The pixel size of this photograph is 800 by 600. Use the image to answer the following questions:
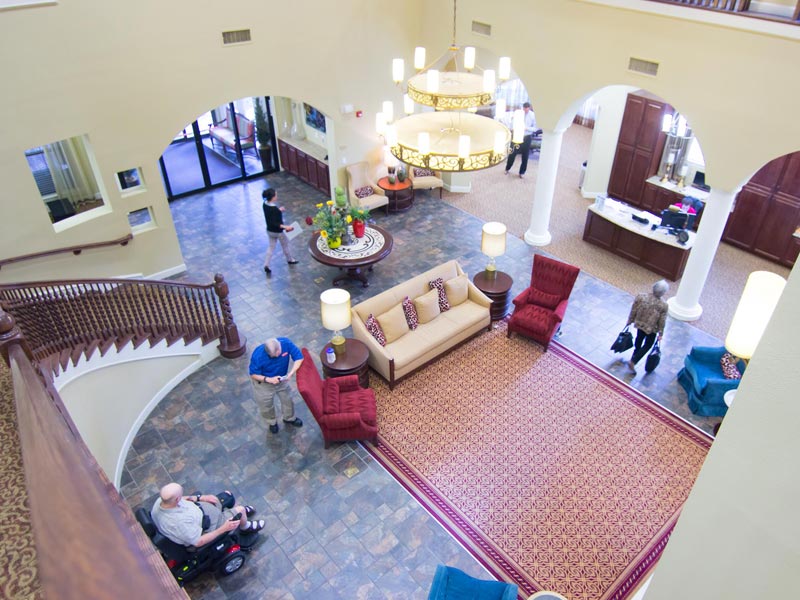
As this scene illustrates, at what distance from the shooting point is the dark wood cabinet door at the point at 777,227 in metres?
10.9

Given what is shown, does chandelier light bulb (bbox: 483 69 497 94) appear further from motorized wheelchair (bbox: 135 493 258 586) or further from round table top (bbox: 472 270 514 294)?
motorized wheelchair (bbox: 135 493 258 586)

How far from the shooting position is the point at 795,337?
2.00 metres

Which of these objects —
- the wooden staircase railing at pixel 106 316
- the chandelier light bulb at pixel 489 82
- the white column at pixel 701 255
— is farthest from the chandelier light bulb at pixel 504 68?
the wooden staircase railing at pixel 106 316

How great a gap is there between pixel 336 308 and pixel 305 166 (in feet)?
24.7

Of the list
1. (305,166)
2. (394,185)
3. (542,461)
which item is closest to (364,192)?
(394,185)

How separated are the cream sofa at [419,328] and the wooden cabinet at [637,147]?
19.7ft

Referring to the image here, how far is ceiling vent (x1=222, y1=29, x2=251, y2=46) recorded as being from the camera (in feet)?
31.9

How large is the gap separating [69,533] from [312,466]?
586 centimetres

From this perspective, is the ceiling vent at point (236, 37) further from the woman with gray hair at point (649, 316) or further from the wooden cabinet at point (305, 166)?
the woman with gray hair at point (649, 316)

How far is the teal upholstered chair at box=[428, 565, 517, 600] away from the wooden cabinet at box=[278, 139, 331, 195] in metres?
10.2

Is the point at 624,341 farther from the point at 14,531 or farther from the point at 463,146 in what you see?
the point at 14,531

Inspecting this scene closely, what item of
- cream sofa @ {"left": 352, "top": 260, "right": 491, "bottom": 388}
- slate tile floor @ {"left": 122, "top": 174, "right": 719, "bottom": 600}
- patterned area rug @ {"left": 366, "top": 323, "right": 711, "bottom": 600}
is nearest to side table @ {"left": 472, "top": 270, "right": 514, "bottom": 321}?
cream sofa @ {"left": 352, "top": 260, "right": 491, "bottom": 388}

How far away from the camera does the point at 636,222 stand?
36.5ft

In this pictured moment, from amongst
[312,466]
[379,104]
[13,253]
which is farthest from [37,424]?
[379,104]
